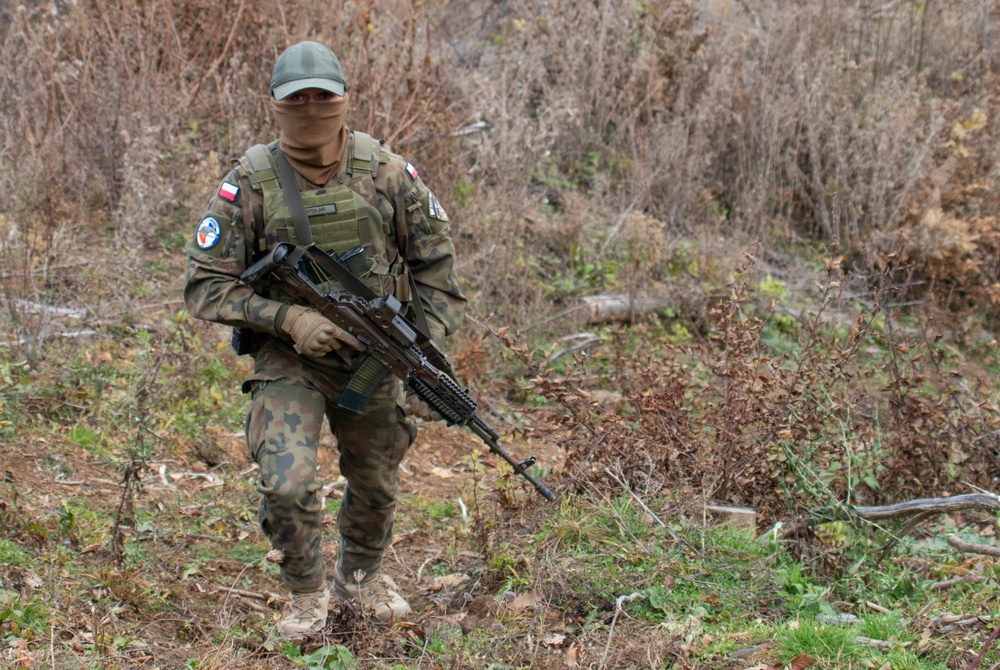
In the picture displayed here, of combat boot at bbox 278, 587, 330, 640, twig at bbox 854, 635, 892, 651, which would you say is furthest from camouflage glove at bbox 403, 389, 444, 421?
twig at bbox 854, 635, 892, 651

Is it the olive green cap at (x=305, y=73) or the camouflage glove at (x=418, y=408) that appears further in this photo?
the camouflage glove at (x=418, y=408)

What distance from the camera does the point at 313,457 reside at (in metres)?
3.14

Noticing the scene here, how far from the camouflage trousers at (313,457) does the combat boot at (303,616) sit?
43mm

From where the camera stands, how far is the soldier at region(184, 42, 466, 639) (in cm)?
314

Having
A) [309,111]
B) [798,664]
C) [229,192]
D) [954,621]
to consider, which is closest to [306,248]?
[229,192]

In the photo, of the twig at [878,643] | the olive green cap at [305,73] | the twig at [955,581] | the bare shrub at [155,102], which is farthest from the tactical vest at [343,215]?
the bare shrub at [155,102]

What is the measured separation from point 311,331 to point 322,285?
184 millimetres

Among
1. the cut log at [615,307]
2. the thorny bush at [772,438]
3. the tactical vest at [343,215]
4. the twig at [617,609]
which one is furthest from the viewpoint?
the cut log at [615,307]

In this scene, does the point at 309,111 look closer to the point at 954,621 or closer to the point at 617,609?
the point at 617,609

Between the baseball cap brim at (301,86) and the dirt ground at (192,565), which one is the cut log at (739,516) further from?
the baseball cap brim at (301,86)

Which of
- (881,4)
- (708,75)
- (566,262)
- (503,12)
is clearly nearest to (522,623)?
(566,262)

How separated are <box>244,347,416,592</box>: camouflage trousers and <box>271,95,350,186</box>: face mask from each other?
2.18 ft

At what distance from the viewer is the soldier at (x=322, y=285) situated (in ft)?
10.3

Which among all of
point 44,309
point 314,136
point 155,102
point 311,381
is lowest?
point 44,309
